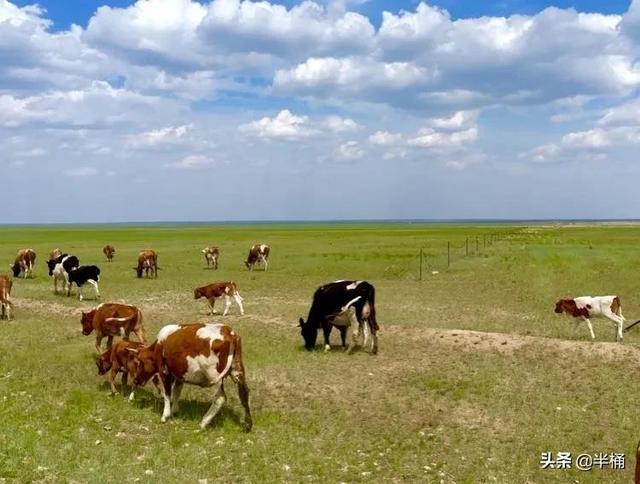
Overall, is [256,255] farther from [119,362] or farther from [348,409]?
[348,409]

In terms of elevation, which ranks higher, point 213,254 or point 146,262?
point 213,254

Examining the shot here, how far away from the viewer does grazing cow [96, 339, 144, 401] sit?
13016 millimetres

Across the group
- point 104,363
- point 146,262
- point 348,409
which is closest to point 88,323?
point 104,363

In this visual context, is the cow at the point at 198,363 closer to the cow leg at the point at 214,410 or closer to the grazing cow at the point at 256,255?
the cow leg at the point at 214,410

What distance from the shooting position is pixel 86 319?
16.7 m

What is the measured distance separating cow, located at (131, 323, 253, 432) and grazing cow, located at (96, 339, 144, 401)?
84cm

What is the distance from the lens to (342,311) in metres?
17.5

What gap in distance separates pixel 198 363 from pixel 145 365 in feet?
5.19

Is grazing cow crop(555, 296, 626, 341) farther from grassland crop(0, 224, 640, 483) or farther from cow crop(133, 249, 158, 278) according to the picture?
cow crop(133, 249, 158, 278)

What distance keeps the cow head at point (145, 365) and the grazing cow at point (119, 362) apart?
1.23 feet

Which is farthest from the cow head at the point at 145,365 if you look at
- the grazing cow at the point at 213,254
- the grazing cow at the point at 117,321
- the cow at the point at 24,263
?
the grazing cow at the point at 213,254

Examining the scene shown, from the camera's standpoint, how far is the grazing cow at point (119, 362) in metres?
13.0

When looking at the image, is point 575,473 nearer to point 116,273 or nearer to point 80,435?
point 80,435

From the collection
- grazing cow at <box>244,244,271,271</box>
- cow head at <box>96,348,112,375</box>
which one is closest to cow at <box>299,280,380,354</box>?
cow head at <box>96,348,112,375</box>
